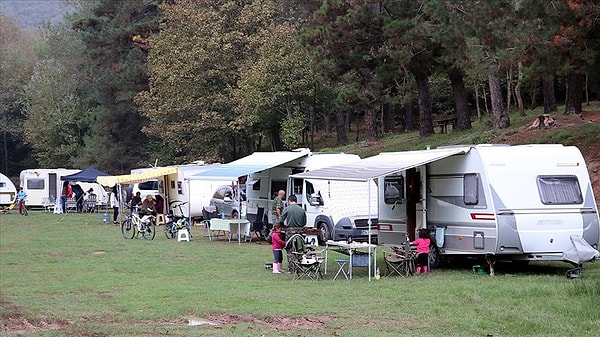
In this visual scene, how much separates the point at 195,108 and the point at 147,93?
4270 millimetres

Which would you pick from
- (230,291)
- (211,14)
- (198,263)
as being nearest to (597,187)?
(198,263)

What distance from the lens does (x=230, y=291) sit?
1370 centimetres

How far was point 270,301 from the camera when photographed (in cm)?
1246

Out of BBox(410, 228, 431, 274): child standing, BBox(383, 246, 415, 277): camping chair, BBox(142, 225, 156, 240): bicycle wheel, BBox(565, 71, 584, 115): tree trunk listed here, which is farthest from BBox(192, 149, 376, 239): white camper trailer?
BBox(565, 71, 584, 115): tree trunk

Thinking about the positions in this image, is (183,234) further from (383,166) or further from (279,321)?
(279,321)

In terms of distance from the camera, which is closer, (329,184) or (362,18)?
(329,184)

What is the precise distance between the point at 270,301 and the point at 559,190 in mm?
5900

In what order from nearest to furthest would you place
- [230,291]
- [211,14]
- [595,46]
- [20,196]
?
[230,291] < [595,46] < [20,196] < [211,14]

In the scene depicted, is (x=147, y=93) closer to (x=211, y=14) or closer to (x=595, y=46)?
(x=211, y=14)

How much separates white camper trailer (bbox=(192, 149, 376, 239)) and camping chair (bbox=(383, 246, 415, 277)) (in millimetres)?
5121

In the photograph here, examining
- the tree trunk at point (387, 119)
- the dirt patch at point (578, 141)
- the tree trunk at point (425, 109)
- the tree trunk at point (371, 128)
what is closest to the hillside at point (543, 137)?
the dirt patch at point (578, 141)

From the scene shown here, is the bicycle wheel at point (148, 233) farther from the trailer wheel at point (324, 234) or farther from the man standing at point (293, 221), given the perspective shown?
the man standing at point (293, 221)

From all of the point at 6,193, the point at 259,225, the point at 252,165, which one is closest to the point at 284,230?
the point at 259,225

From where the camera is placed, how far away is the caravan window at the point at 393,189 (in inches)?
684
